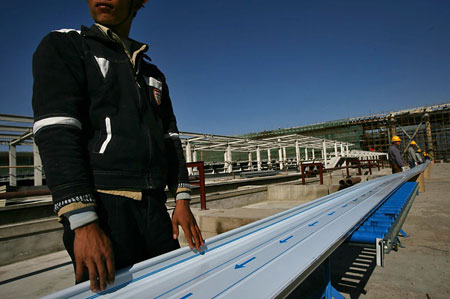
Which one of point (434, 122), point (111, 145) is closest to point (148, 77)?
point (111, 145)

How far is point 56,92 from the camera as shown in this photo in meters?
0.91

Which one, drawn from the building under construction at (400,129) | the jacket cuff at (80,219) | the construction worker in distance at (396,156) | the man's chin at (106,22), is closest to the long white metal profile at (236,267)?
the jacket cuff at (80,219)

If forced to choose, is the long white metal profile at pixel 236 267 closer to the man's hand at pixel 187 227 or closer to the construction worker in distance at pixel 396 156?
the man's hand at pixel 187 227

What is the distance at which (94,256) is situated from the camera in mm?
794

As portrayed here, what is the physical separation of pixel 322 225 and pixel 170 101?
59.7 inches

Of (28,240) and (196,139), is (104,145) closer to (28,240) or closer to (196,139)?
(28,240)

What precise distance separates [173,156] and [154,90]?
0.41 metres

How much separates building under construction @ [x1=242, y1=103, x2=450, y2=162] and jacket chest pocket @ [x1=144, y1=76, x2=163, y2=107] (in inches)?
1720

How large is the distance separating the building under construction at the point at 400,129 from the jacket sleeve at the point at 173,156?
1714 inches

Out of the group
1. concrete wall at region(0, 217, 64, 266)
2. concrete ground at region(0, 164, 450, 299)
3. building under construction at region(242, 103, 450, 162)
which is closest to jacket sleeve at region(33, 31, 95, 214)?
concrete ground at region(0, 164, 450, 299)

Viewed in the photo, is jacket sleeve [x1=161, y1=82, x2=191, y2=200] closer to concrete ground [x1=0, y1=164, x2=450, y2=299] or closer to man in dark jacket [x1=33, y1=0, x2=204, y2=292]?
man in dark jacket [x1=33, y1=0, x2=204, y2=292]

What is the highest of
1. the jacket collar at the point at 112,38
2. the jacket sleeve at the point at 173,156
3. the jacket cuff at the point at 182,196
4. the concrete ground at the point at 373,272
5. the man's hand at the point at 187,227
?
the jacket collar at the point at 112,38

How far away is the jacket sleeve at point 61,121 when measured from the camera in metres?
0.83

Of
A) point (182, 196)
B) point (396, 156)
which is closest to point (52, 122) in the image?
point (182, 196)
